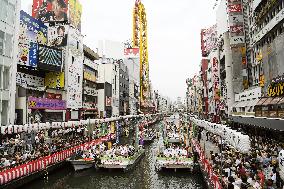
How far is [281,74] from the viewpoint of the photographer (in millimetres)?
36031

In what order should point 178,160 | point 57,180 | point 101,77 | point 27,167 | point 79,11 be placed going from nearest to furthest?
point 27,167, point 57,180, point 178,160, point 79,11, point 101,77

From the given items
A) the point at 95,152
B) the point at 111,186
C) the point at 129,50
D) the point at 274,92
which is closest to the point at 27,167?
the point at 111,186

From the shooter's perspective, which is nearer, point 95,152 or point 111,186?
point 111,186

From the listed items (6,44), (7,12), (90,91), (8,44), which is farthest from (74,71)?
(7,12)

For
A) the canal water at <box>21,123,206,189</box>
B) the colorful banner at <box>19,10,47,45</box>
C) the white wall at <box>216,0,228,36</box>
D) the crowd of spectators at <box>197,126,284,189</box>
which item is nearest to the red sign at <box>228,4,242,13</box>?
the white wall at <box>216,0,228,36</box>

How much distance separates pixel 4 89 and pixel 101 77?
5217 cm

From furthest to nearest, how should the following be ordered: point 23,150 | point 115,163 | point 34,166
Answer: point 115,163
point 23,150
point 34,166

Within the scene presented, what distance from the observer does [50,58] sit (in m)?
51.5

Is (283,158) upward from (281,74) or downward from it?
downward

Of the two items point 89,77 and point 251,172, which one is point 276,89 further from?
point 89,77

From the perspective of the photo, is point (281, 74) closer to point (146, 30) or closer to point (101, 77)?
point (101, 77)

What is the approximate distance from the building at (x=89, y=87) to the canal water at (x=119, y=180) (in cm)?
3633

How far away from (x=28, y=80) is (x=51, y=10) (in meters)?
17.6

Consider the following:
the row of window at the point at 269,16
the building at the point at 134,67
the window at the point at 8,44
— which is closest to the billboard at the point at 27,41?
the window at the point at 8,44
